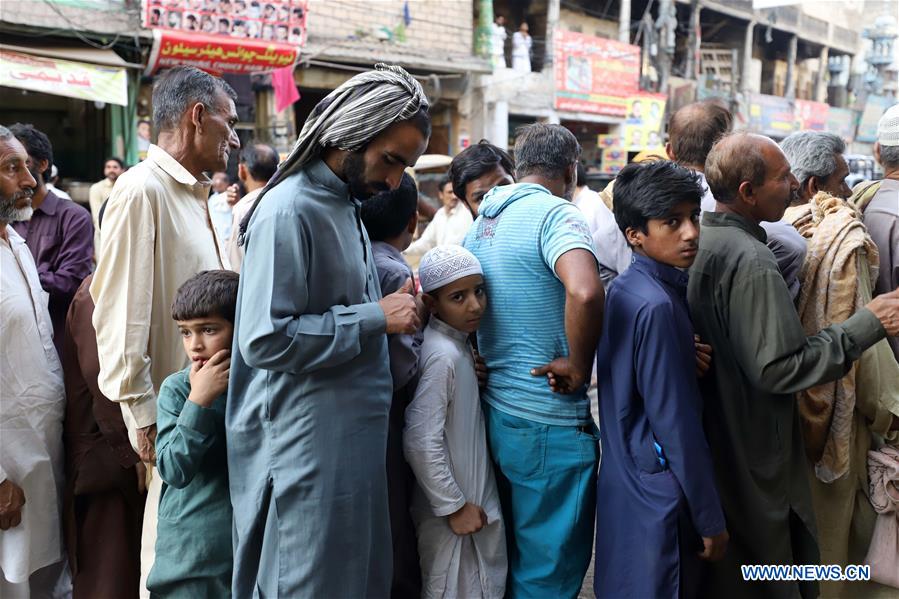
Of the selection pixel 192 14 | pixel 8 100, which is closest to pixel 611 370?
pixel 192 14

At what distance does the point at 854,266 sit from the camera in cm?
257

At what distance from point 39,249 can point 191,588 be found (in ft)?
7.29

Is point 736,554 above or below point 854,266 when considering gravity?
below

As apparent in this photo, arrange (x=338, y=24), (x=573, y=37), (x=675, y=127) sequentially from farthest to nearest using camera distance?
(x=573, y=37), (x=338, y=24), (x=675, y=127)

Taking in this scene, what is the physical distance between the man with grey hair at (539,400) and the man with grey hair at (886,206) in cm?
135

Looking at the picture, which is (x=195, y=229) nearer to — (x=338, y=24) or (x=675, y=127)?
(x=675, y=127)

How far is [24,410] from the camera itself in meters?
2.62

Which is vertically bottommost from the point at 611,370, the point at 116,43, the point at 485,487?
the point at 485,487

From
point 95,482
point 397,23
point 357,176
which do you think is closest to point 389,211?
point 357,176

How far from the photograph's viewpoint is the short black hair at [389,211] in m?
2.48

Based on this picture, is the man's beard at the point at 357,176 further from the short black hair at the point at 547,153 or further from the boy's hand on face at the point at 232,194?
the boy's hand on face at the point at 232,194

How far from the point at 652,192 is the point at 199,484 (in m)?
1.55

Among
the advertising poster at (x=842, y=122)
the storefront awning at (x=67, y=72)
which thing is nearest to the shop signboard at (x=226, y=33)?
the storefront awning at (x=67, y=72)

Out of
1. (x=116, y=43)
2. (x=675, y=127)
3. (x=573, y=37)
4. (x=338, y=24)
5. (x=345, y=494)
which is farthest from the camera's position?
(x=573, y=37)
